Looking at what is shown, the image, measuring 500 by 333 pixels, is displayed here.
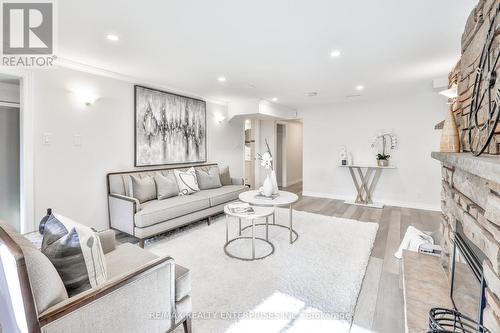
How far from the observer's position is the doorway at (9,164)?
2.96 meters

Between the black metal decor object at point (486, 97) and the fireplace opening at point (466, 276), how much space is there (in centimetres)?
53

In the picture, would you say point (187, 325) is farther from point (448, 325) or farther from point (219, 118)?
point (219, 118)

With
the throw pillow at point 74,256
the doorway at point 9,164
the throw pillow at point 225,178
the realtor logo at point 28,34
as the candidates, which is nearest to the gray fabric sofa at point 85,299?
the throw pillow at point 74,256

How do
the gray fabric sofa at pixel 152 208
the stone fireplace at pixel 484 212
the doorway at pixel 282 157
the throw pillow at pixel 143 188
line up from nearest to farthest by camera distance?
the stone fireplace at pixel 484 212, the gray fabric sofa at pixel 152 208, the throw pillow at pixel 143 188, the doorway at pixel 282 157

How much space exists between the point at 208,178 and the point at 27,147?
246 centimetres

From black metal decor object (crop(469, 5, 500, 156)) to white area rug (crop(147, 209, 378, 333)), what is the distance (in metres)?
1.42

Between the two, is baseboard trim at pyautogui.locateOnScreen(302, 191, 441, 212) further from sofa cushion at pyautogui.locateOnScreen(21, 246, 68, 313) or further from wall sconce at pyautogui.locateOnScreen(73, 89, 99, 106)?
sofa cushion at pyautogui.locateOnScreen(21, 246, 68, 313)

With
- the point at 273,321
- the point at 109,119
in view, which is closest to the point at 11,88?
the point at 109,119

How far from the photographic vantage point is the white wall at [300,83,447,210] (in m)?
4.60

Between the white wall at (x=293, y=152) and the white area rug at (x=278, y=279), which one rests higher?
the white wall at (x=293, y=152)

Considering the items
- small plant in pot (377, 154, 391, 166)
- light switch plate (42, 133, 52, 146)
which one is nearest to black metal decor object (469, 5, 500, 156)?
light switch plate (42, 133, 52, 146)

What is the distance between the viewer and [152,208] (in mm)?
2955

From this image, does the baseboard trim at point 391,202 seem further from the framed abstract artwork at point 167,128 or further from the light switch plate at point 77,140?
the light switch plate at point 77,140

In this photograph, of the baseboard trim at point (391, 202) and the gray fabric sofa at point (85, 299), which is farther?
the baseboard trim at point (391, 202)
